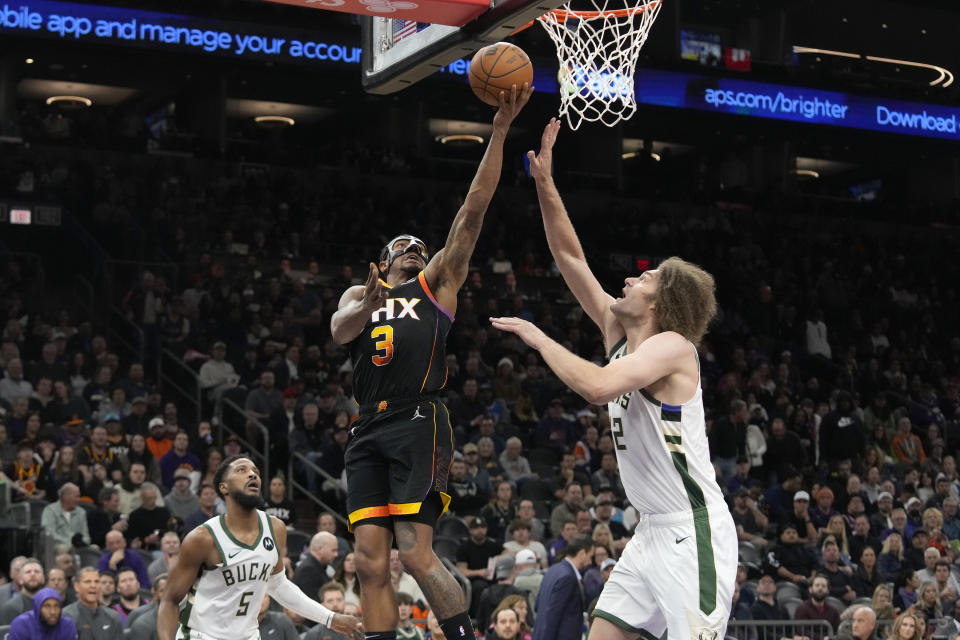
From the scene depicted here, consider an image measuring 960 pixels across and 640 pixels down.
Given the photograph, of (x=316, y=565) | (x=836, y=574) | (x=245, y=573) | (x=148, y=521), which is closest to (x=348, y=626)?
(x=245, y=573)

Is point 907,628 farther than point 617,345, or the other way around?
point 907,628

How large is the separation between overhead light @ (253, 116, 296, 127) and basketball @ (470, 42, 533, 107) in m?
26.0

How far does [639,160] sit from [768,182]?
3.17 metres

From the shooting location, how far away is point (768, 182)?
31812 millimetres

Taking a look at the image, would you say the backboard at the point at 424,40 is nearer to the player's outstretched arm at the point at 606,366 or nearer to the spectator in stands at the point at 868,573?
the player's outstretched arm at the point at 606,366

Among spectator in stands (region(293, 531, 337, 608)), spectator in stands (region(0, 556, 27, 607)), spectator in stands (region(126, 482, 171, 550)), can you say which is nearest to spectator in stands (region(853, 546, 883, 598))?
spectator in stands (region(293, 531, 337, 608))

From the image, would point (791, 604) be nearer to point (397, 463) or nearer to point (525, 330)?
point (397, 463)

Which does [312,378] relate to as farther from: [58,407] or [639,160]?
[639,160]

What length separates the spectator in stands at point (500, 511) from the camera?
14.5 metres

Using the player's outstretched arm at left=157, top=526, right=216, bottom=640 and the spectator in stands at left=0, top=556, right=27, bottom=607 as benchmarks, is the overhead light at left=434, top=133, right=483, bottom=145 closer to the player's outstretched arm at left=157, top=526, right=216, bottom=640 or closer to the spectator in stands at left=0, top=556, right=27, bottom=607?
the spectator in stands at left=0, top=556, right=27, bottom=607

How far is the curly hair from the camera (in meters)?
5.78

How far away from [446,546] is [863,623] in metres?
4.40

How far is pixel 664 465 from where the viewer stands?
5625mm

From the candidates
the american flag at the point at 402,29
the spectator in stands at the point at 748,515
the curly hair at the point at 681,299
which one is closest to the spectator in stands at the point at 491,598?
the spectator in stands at the point at 748,515
